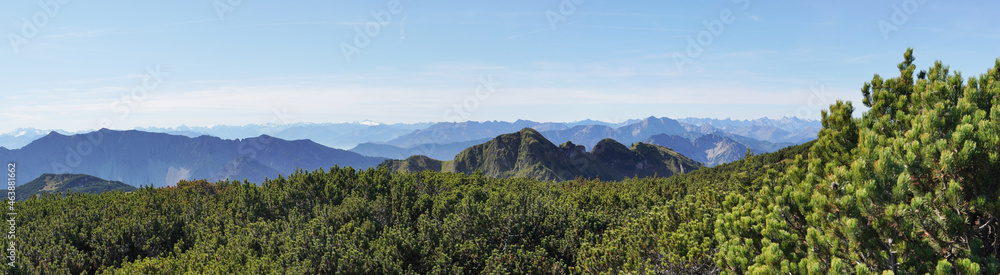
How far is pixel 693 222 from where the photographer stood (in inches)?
486

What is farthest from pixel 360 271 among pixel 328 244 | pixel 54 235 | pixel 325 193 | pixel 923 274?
pixel 54 235

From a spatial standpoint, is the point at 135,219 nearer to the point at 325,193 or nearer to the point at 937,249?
the point at 325,193

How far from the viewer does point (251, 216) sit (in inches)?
1124

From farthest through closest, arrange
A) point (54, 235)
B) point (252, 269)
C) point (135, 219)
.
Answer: point (135, 219) → point (54, 235) → point (252, 269)

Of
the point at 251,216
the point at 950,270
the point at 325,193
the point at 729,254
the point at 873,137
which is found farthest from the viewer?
the point at 325,193

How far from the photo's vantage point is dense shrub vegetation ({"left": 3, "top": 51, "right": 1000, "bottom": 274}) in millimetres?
6094

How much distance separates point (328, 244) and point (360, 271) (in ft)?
6.12

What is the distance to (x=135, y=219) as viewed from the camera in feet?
87.5

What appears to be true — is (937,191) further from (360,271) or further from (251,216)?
(251,216)

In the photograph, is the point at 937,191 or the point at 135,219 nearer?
the point at 937,191

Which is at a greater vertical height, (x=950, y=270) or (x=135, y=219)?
(x=950, y=270)

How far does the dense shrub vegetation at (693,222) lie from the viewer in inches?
240

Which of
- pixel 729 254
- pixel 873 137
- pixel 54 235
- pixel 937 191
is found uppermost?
pixel 873 137

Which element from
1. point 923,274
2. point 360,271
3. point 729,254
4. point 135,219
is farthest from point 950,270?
point 135,219
